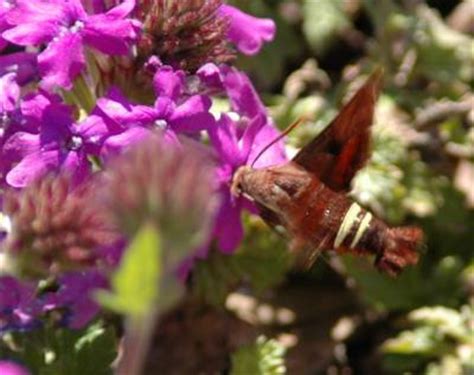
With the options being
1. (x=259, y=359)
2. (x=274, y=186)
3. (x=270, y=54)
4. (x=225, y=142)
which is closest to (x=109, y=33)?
(x=225, y=142)

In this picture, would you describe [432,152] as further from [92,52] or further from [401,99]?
[92,52]

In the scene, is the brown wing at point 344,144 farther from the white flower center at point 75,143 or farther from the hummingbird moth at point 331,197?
the white flower center at point 75,143

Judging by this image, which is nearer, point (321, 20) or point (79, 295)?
point (79, 295)

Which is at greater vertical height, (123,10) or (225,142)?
(123,10)

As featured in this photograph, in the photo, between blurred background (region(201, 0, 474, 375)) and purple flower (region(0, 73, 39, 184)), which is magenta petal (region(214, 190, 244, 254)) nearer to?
purple flower (region(0, 73, 39, 184))

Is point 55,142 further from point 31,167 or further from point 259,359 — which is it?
point 259,359

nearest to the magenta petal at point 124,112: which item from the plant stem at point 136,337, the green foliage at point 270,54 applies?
the plant stem at point 136,337

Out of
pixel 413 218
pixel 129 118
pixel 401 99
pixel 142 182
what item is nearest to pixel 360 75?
pixel 401 99
